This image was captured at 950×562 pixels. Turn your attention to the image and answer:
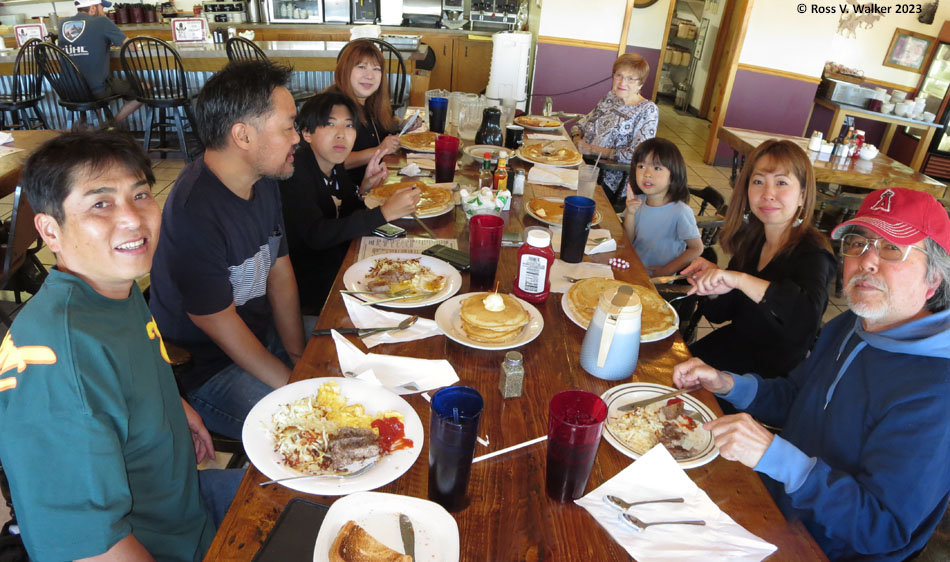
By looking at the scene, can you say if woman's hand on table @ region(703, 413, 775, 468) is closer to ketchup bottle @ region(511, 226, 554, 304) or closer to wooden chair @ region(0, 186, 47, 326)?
ketchup bottle @ region(511, 226, 554, 304)

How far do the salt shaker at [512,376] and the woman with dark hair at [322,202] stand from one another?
3.13 ft

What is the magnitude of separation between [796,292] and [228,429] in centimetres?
176

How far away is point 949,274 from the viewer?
117 cm

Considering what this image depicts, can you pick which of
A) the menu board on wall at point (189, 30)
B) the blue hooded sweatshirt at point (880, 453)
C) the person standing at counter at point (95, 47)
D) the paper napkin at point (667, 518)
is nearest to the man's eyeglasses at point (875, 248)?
the blue hooded sweatshirt at point (880, 453)

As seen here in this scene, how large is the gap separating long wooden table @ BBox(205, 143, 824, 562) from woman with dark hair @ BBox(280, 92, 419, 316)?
59 cm

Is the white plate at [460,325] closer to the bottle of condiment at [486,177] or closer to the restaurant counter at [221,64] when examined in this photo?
the bottle of condiment at [486,177]

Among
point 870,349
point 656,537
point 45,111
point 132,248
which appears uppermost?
point 132,248

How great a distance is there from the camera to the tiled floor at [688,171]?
147 inches

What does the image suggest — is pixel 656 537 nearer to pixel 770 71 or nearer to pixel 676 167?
pixel 676 167

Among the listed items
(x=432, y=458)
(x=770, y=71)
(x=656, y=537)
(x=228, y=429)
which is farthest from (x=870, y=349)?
(x=770, y=71)

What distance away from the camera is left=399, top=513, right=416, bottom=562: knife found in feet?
2.87

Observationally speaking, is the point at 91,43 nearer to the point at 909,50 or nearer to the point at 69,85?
the point at 69,85

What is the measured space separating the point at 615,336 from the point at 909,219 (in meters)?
0.64

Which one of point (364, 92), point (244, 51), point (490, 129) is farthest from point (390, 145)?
point (244, 51)
